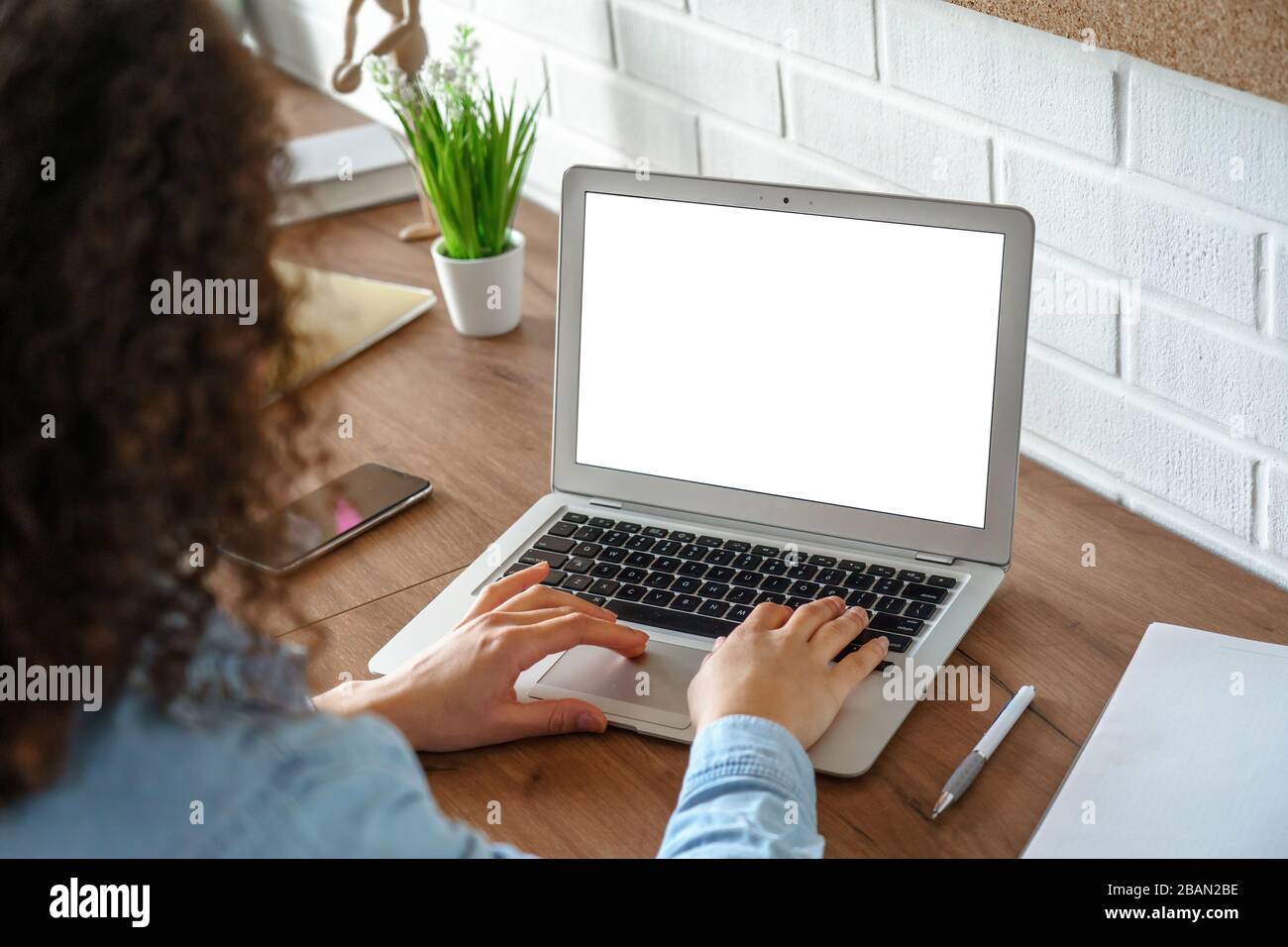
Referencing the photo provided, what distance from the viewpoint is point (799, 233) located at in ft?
3.26

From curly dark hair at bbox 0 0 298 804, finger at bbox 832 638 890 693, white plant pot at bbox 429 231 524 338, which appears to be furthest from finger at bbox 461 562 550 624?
white plant pot at bbox 429 231 524 338

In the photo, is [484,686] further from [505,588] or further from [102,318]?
[102,318]

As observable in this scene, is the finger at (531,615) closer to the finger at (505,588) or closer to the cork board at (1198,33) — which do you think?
the finger at (505,588)

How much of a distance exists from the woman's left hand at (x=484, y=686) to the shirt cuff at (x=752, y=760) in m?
0.11

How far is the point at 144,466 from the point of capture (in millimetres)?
557

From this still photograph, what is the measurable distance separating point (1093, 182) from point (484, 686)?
23.9 inches

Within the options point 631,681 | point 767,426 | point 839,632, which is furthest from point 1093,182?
point 631,681

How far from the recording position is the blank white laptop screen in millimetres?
949

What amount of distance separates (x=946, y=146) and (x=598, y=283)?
33cm
